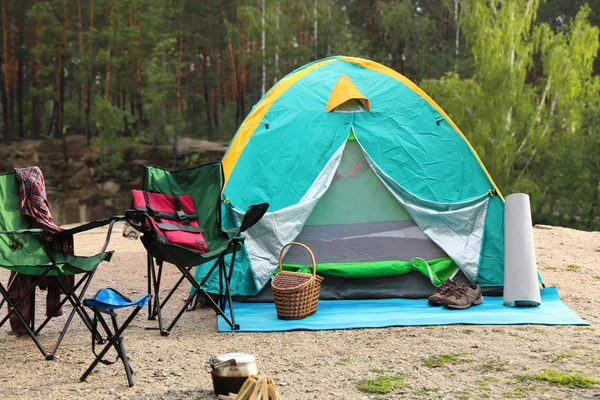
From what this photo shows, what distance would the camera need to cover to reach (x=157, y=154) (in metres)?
19.5

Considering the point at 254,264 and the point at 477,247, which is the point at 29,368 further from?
the point at 477,247

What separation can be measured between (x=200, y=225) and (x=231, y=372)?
5.86ft

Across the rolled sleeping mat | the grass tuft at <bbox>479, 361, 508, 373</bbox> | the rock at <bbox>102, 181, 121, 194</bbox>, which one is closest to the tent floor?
the rolled sleeping mat

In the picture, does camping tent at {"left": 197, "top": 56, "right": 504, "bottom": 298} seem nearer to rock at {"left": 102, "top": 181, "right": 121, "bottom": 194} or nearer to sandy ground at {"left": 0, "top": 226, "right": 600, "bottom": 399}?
sandy ground at {"left": 0, "top": 226, "right": 600, "bottom": 399}

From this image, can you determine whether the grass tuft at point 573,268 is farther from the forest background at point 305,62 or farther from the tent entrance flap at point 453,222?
the forest background at point 305,62

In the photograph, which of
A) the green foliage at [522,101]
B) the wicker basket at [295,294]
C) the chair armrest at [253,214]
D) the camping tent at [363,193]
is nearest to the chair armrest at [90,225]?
the chair armrest at [253,214]

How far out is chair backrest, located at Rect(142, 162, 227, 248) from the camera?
14.3 ft

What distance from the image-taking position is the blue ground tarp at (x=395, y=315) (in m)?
3.98

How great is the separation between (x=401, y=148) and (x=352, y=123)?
1.26 ft

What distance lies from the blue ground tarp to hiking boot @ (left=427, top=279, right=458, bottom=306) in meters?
0.05

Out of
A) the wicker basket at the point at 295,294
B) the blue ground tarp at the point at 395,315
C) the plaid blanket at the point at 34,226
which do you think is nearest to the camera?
the plaid blanket at the point at 34,226

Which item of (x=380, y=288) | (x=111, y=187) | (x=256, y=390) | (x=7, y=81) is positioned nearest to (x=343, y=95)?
(x=380, y=288)

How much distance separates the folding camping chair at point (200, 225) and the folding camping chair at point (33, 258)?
1.00 feet

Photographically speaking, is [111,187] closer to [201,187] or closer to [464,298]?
[201,187]
